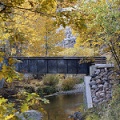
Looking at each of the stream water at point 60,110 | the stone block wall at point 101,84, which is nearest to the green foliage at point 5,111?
the stone block wall at point 101,84

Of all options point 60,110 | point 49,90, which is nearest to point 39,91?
point 49,90

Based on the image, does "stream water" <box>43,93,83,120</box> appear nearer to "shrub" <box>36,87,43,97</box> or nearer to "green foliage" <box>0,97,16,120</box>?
"shrub" <box>36,87,43,97</box>

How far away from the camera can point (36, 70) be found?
11.9 m

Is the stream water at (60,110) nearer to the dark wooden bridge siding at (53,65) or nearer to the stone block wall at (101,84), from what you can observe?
the stone block wall at (101,84)

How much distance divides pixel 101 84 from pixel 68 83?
7837mm

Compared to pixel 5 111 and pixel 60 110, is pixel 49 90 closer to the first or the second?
pixel 60 110

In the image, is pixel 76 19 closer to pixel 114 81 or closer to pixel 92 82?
pixel 114 81

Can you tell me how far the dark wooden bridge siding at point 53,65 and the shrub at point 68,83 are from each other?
4.59m

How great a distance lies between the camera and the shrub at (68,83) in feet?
53.2

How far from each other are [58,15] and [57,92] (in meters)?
13.6

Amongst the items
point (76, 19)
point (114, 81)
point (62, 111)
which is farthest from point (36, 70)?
point (76, 19)

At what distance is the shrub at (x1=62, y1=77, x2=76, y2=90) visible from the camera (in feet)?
53.2

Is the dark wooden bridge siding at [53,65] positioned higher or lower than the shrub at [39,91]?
higher

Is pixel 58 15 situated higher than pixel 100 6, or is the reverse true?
pixel 100 6
